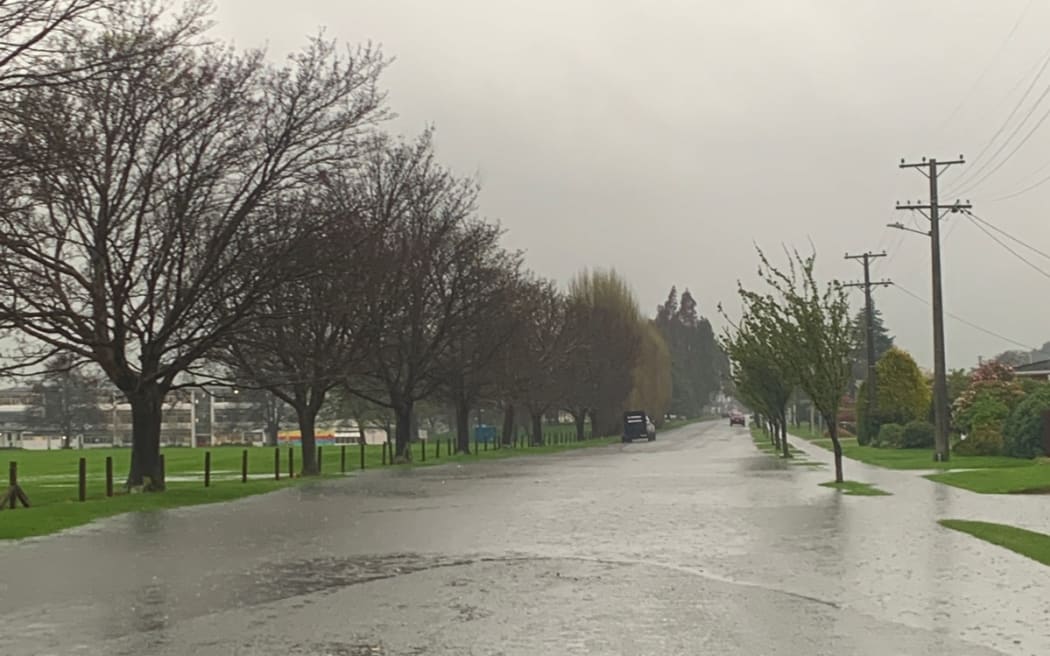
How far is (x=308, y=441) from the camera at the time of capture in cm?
4509

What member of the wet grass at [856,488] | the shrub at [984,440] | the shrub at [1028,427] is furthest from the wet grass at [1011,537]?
the shrub at [984,440]

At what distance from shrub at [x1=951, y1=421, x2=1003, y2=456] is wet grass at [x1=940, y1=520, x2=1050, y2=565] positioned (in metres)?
27.5

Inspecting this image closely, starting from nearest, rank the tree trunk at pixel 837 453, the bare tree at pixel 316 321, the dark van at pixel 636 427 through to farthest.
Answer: the tree trunk at pixel 837 453 < the bare tree at pixel 316 321 < the dark van at pixel 636 427

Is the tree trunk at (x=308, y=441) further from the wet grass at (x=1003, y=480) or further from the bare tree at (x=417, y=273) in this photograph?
the wet grass at (x=1003, y=480)

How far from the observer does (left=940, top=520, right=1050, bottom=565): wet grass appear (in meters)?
15.7

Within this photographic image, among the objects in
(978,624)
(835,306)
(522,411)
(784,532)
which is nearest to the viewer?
(978,624)

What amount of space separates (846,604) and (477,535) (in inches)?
317

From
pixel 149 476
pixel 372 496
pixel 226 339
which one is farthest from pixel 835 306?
pixel 149 476

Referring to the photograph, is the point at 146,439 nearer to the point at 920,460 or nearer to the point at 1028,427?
the point at 920,460

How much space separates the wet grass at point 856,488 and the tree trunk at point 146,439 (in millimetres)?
16587

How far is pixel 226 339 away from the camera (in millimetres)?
33406

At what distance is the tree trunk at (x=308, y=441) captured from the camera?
44.3 meters

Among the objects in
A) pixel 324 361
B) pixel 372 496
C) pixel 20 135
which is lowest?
pixel 372 496

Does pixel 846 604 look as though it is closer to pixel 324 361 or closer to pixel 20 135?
pixel 20 135
